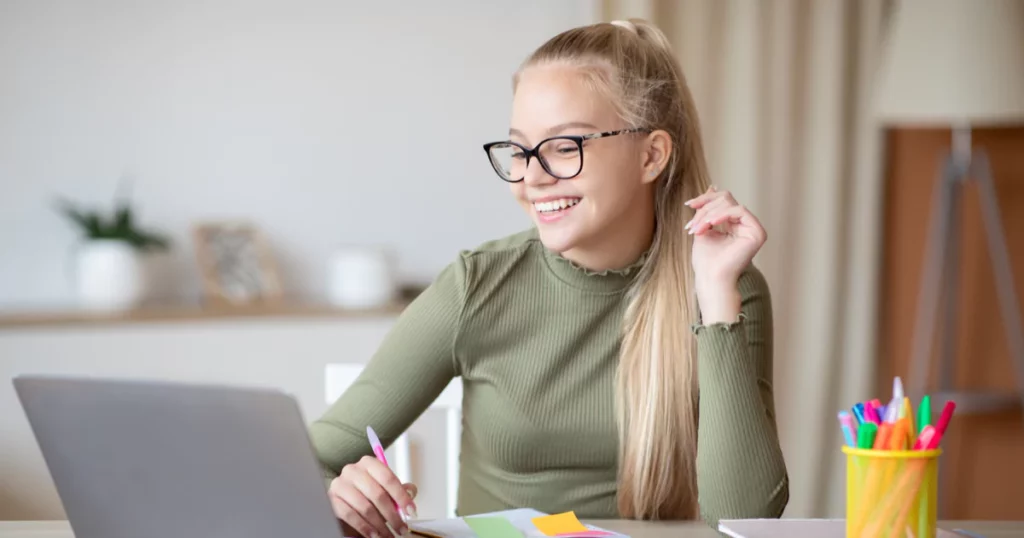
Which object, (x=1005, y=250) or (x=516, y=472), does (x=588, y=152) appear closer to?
(x=516, y=472)

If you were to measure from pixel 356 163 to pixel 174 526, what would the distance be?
221 centimetres

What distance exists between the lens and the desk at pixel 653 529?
3.48 feet

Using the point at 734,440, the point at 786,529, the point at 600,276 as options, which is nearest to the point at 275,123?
the point at 600,276

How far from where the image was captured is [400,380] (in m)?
1.36

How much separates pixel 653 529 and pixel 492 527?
18cm

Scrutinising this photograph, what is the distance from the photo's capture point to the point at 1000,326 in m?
3.04

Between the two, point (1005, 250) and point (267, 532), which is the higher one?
point (1005, 250)

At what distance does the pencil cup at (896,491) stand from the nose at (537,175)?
0.55 meters

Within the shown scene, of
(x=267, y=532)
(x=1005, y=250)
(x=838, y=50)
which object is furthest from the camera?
(x=838, y=50)

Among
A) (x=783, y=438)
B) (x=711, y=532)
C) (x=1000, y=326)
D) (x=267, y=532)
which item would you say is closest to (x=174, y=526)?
(x=267, y=532)

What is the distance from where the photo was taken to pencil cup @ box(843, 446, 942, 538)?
0.87 metres

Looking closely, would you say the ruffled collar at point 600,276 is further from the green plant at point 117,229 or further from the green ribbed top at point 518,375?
the green plant at point 117,229

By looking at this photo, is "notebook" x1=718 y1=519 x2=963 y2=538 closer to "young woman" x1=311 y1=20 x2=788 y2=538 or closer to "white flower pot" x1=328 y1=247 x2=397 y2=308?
"young woman" x1=311 y1=20 x2=788 y2=538

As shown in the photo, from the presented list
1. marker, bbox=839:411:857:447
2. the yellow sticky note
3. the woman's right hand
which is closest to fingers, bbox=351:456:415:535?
the woman's right hand
